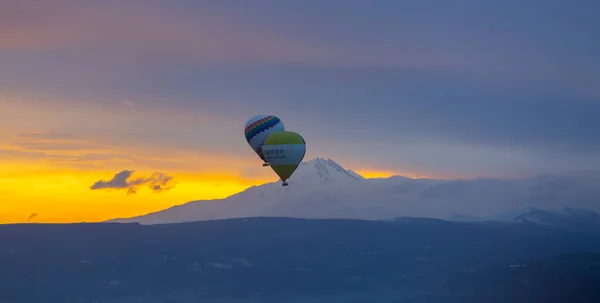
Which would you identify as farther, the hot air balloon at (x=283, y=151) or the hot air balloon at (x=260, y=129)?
the hot air balloon at (x=260, y=129)

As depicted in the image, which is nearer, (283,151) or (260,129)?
(283,151)

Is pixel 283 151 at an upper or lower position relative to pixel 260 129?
lower

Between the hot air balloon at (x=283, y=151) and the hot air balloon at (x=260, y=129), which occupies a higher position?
the hot air balloon at (x=260, y=129)

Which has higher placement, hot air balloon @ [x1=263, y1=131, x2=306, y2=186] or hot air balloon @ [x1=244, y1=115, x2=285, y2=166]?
hot air balloon @ [x1=244, y1=115, x2=285, y2=166]

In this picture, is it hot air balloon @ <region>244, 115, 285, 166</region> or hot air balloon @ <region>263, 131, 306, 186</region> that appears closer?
hot air balloon @ <region>263, 131, 306, 186</region>
